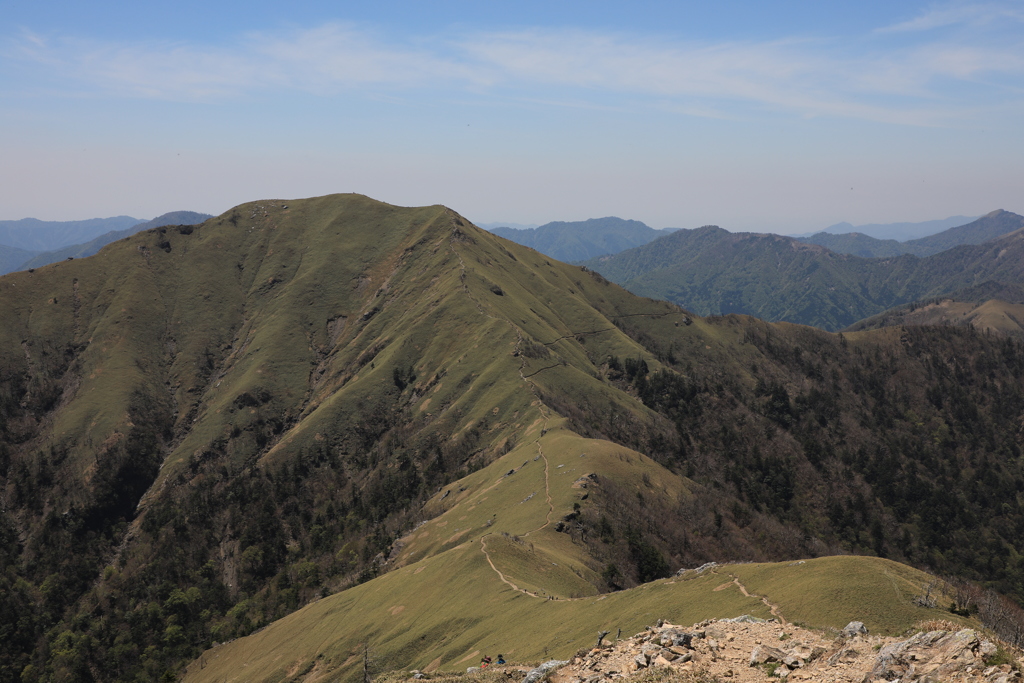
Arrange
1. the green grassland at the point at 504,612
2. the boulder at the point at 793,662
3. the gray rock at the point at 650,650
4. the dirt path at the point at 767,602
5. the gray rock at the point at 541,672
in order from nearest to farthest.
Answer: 1. the boulder at the point at 793,662
2. the gray rock at the point at 650,650
3. the gray rock at the point at 541,672
4. the dirt path at the point at 767,602
5. the green grassland at the point at 504,612

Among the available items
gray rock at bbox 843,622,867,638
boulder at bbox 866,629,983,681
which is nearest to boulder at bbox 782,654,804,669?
boulder at bbox 866,629,983,681

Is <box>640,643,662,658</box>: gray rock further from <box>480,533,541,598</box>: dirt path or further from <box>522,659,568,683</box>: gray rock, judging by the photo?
<box>480,533,541,598</box>: dirt path

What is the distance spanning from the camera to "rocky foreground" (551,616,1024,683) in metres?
31.6

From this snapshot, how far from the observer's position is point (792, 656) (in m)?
38.9

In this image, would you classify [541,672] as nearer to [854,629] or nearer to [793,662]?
[793,662]

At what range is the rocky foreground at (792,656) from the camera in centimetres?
3156

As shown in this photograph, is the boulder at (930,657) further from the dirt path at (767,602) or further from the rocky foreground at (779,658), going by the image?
the dirt path at (767,602)

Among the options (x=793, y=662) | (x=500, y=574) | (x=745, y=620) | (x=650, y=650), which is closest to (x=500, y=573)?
(x=500, y=574)

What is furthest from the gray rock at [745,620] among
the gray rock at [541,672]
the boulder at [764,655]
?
the gray rock at [541,672]

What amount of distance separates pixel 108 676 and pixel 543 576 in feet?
617

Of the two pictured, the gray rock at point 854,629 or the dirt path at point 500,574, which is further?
the dirt path at point 500,574

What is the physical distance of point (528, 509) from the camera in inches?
5108

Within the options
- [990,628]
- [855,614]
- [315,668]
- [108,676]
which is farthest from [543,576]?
[108,676]

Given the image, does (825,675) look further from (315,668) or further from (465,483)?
(465,483)
